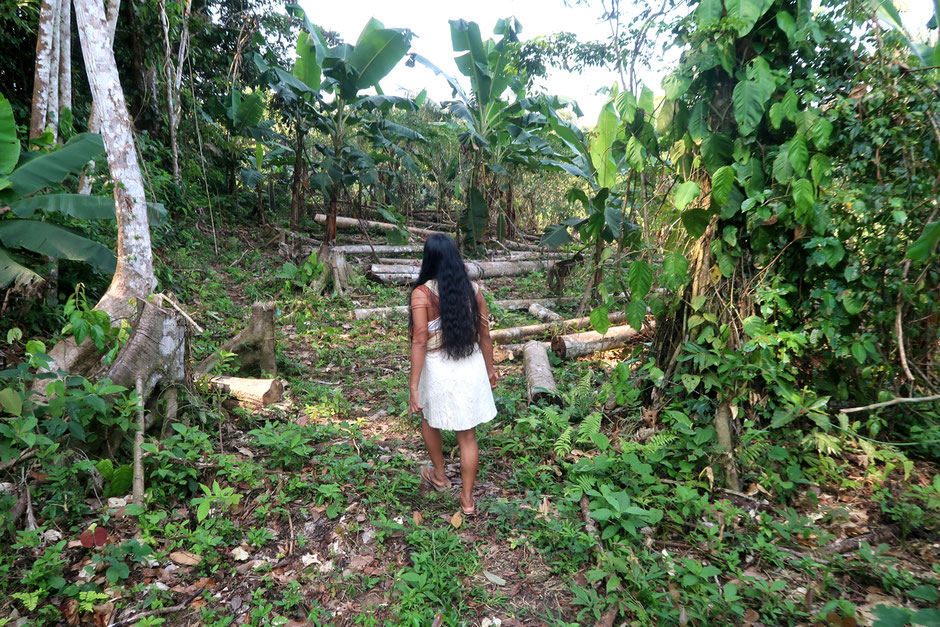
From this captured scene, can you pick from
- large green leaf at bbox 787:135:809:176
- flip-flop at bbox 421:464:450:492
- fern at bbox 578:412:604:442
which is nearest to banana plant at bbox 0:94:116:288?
flip-flop at bbox 421:464:450:492

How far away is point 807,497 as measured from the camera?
3322 mm

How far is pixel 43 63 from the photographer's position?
215 inches

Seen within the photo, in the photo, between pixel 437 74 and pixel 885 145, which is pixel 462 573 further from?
pixel 437 74

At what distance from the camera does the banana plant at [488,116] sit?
32.5ft

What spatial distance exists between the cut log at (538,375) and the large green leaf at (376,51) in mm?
6383

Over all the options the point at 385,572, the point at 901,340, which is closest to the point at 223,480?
the point at 385,572

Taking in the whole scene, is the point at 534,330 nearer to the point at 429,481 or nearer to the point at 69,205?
the point at 429,481

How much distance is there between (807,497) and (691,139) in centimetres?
258

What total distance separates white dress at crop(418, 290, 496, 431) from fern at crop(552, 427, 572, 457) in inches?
32.6

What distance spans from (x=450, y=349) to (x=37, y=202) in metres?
4.41

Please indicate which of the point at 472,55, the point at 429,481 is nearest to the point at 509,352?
the point at 429,481

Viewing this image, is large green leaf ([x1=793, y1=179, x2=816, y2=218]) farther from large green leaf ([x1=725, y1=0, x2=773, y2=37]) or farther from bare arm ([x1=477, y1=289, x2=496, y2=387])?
bare arm ([x1=477, y1=289, x2=496, y2=387])

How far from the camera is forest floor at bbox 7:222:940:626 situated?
2.54 meters

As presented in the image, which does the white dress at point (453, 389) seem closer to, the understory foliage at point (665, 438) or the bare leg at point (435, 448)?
the bare leg at point (435, 448)
